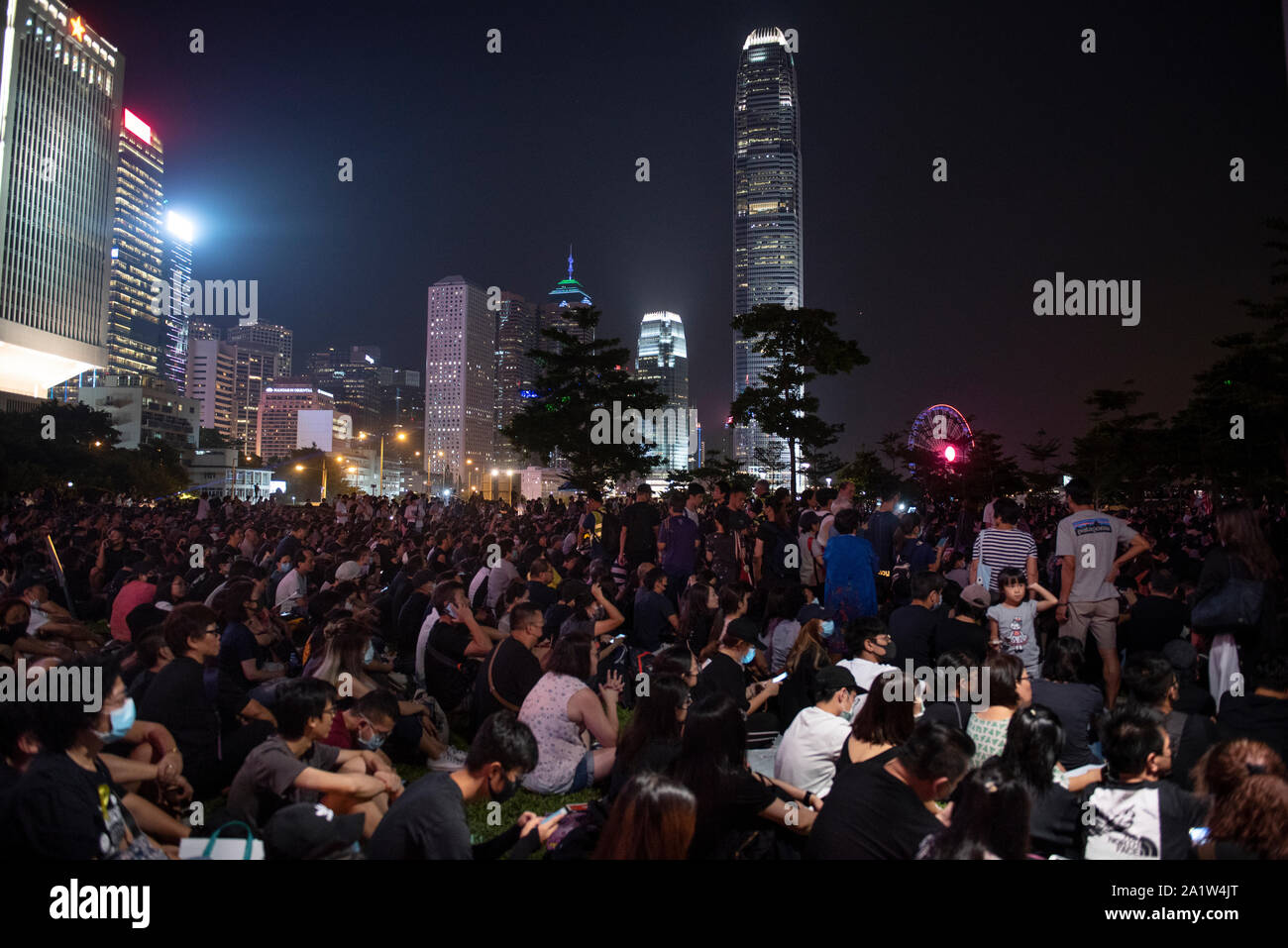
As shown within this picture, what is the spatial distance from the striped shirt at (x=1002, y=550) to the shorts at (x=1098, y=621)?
60cm

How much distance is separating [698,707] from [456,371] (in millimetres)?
155495

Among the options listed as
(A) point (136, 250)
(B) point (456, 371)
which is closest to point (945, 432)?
(B) point (456, 371)

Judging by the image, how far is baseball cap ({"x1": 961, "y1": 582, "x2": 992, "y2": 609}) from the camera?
719 centimetres

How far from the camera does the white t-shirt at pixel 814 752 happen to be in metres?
4.68

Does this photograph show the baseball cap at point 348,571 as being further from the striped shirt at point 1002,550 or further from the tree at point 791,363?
the tree at point 791,363

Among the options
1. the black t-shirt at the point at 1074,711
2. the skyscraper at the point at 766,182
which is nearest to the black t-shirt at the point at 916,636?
the black t-shirt at the point at 1074,711

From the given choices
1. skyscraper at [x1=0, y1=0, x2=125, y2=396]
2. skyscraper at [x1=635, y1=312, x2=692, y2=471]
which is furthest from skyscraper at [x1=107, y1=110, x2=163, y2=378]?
skyscraper at [x1=635, y1=312, x2=692, y2=471]

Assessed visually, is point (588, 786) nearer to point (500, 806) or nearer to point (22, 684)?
point (500, 806)

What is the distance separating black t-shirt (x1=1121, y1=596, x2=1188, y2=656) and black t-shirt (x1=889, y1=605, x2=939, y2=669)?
6.60ft

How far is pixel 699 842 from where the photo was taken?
367 centimetres
